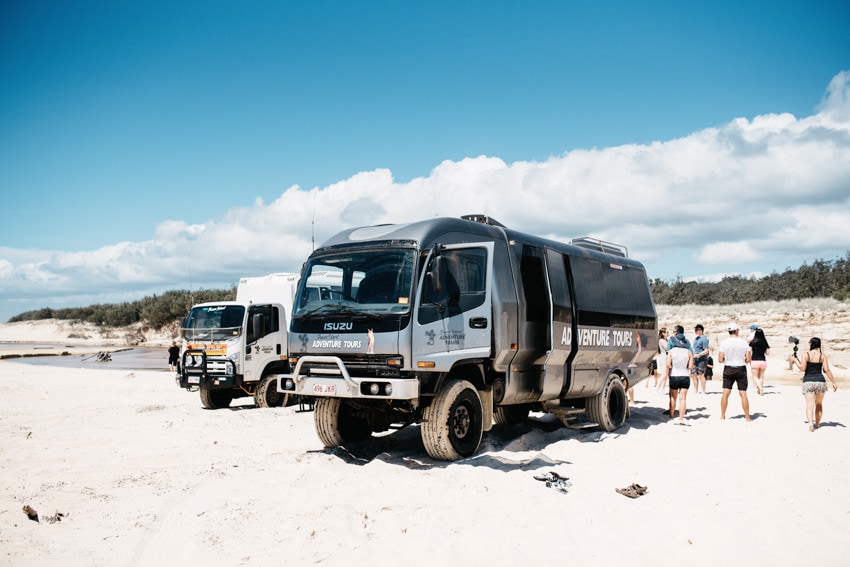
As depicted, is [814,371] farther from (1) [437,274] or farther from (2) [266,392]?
(2) [266,392]

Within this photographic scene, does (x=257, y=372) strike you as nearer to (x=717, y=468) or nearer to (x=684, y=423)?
(x=684, y=423)

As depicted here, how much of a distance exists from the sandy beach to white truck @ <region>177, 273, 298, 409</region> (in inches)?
98.1

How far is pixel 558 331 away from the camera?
403 inches

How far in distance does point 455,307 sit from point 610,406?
4927 millimetres

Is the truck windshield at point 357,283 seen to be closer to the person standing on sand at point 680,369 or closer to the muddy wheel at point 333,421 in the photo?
the muddy wheel at point 333,421

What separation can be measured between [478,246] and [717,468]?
4.14 m

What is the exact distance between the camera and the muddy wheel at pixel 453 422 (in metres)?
8.54

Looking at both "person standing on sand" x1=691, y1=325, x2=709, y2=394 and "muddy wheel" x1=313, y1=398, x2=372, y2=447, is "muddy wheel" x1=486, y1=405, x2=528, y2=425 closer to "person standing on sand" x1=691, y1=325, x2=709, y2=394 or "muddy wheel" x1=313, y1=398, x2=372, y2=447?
"muddy wheel" x1=313, y1=398, x2=372, y2=447

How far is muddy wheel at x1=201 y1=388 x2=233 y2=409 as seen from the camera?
52.2 feet

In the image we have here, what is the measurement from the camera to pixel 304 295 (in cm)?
929

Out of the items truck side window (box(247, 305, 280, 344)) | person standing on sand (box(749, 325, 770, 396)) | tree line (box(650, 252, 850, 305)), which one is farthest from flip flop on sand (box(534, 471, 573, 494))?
tree line (box(650, 252, 850, 305))

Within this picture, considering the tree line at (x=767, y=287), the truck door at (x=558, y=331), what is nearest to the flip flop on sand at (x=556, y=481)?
the truck door at (x=558, y=331)

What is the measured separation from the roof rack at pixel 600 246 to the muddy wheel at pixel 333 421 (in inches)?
208

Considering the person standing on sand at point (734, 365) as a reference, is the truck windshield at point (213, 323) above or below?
above
